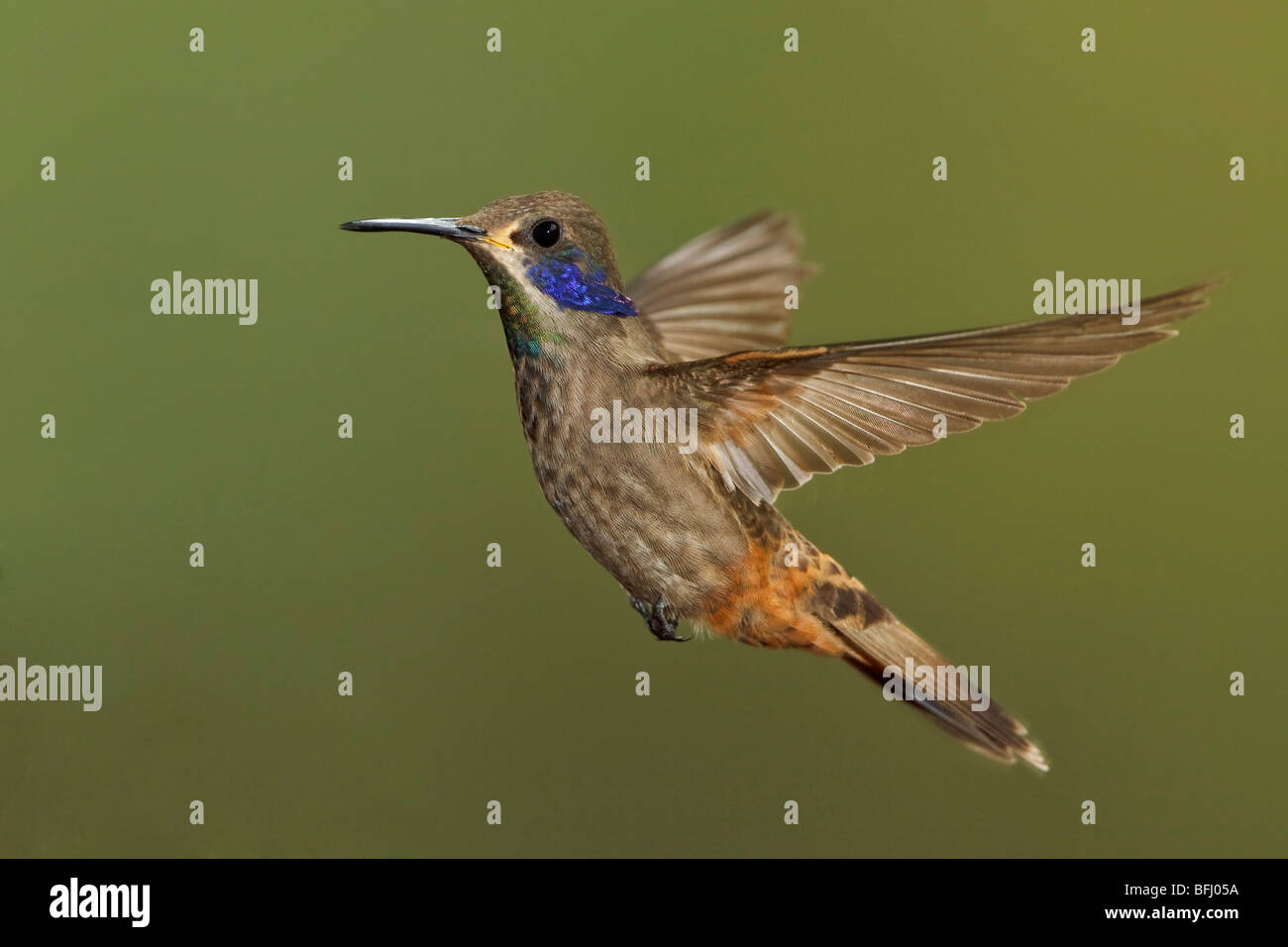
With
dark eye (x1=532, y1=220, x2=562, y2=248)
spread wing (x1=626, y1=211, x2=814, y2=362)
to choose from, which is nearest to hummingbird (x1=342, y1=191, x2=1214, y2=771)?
dark eye (x1=532, y1=220, x2=562, y2=248)

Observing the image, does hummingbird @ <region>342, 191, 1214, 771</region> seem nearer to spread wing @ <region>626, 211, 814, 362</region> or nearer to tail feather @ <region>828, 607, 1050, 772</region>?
tail feather @ <region>828, 607, 1050, 772</region>

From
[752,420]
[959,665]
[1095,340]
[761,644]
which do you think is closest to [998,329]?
[1095,340]

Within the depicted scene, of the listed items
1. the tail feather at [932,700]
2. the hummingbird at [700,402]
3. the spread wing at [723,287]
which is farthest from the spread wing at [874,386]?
the spread wing at [723,287]

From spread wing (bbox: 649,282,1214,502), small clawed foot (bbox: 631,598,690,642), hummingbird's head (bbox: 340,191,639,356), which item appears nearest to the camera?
spread wing (bbox: 649,282,1214,502)

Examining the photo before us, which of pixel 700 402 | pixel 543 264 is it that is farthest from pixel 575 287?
pixel 700 402

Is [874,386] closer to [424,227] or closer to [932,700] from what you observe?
[424,227]

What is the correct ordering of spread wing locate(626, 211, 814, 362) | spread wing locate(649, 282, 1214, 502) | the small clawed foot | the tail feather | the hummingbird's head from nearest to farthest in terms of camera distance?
spread wing locate(649, 282, 1214, 502) < the hummingbird's head < the small clawed foot < the tail feather < spread wing locate(626, 211, 814, 362)
